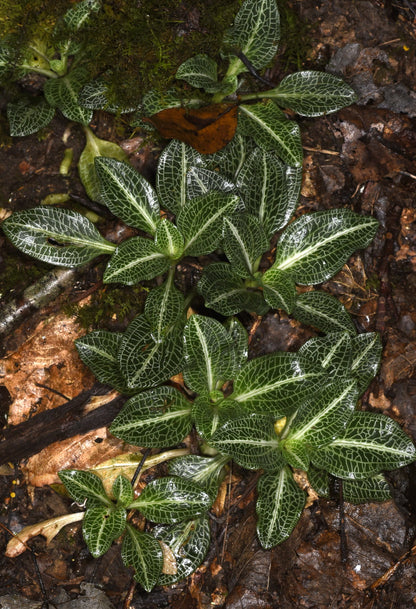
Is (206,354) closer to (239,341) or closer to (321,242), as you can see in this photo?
(239,341)

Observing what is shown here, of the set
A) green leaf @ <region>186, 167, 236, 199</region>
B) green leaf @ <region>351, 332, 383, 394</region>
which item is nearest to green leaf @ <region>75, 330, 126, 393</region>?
green leaf @ <region>186, 167, 236, 199</region>

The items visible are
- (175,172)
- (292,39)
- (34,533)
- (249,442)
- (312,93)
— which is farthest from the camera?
(292,39)

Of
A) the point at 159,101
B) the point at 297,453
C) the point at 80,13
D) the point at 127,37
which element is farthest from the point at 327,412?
the point at 80,13

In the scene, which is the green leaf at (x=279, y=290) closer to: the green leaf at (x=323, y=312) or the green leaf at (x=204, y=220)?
the green leaf at (x=323, y=312)

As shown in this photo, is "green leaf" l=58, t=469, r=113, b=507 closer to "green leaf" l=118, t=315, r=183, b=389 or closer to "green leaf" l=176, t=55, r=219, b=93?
"green leaf" l=118, t=315, r=183, b=389

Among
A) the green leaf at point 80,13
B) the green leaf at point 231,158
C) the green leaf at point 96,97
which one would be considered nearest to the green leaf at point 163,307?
the green leaf at point 231,158

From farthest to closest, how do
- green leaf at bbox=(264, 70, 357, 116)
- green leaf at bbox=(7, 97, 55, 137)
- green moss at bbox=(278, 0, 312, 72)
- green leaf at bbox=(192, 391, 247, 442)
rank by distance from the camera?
green moss at bbox=(278, 0, 312, 72), green leaf at bbox=(7, 97, 55, 137), green leaf at bbox=(264, 70, 357, 116), green leaf at bbox=(192, 391, 247, 442)
